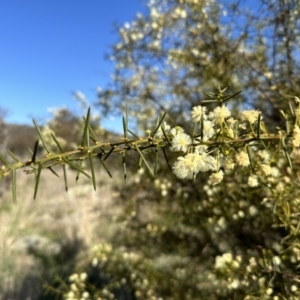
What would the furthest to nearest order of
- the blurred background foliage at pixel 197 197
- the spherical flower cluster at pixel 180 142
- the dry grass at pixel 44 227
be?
1. the dry grass at pixel 44 227
2. the blurred background foliage at pixel 197 197
3. the spherical flower cluster at pixel 180 142

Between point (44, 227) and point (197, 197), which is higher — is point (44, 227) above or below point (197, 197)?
above

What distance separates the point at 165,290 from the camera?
2598mm

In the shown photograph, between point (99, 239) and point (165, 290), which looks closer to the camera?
point (165, 290)

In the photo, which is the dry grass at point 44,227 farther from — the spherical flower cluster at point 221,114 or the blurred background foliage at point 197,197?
the spherical flower cluster at point 221,114

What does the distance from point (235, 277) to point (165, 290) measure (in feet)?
3.56

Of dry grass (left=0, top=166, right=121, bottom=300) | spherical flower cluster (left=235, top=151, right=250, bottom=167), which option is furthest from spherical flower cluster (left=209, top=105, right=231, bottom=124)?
dry grass (left=0, top=166, right=121, bottom=300)

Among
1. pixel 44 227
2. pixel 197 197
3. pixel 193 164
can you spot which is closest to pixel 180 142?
pixel 193 164

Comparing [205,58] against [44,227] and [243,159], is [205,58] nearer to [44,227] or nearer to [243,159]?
[243,159]

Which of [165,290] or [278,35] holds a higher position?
[278,35]

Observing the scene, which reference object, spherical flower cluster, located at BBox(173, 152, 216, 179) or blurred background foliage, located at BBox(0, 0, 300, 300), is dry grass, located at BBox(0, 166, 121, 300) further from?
spherical flower cluster, located at BBox(173, 152, 216, 179)

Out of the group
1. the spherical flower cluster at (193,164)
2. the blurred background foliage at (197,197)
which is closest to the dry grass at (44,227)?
the blurred background foliage at (197,197)

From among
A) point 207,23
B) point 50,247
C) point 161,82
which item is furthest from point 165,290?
point 50,247

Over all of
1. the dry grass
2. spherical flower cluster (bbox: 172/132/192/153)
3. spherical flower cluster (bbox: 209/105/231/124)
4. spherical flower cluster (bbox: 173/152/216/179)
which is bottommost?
spherical flower cluster (bbox: 173/152/216/179)

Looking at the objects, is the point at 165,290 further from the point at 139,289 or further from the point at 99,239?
the point at 99,239
